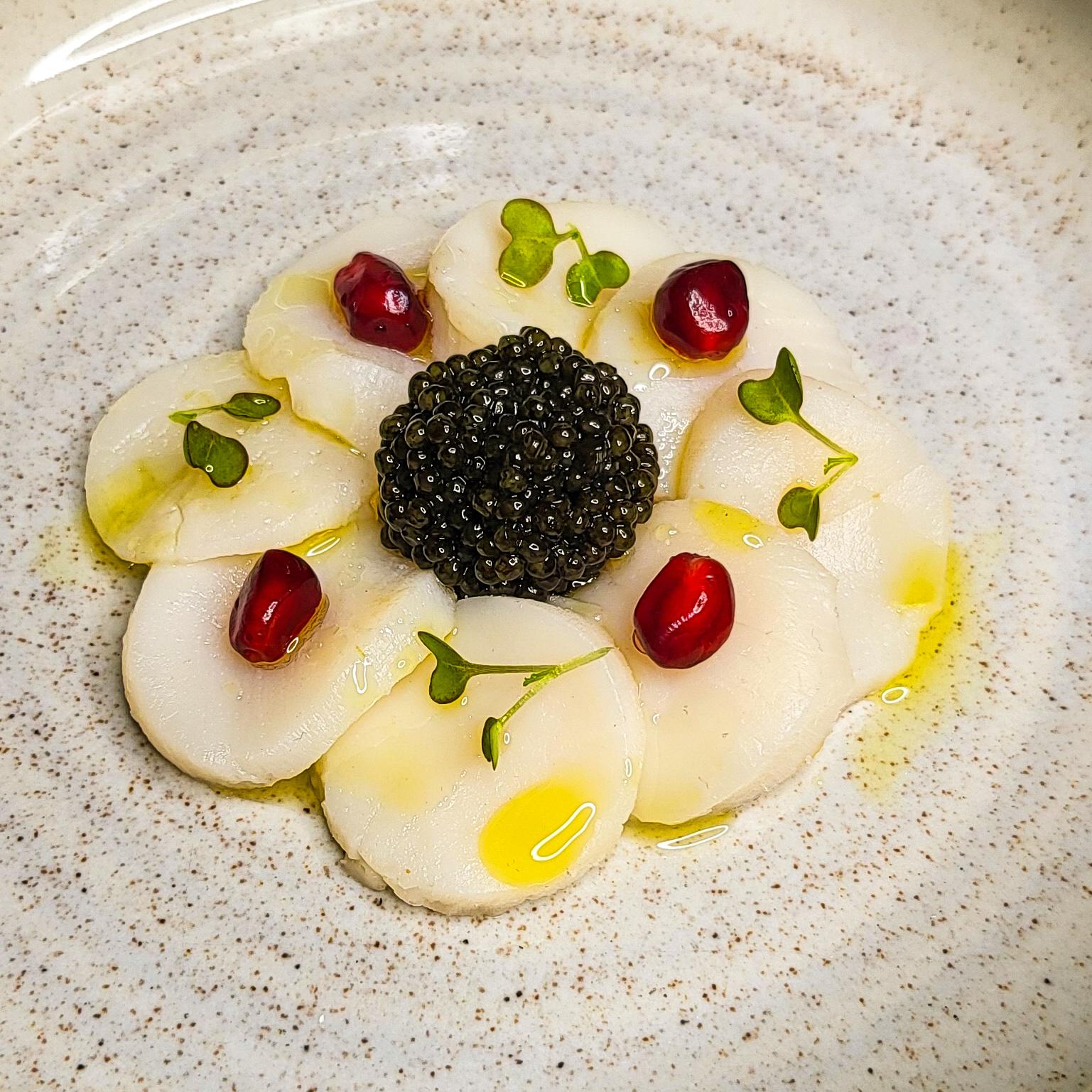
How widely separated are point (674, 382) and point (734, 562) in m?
0.48

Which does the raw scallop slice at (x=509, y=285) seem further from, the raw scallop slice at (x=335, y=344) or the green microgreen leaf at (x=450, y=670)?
the green microgreen leaf at (x=450, y=670)

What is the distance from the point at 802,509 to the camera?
2.43 metres

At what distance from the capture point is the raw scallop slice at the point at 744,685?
2264mm

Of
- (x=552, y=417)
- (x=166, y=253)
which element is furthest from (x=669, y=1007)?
(x=166, y=253)

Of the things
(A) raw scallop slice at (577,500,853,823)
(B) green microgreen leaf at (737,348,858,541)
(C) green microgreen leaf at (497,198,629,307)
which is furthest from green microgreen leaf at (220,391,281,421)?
(B) green microgreen leaf at (737,348,858,541)

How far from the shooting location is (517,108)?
3354 mm

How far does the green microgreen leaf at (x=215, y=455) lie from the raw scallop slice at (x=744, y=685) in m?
0.86

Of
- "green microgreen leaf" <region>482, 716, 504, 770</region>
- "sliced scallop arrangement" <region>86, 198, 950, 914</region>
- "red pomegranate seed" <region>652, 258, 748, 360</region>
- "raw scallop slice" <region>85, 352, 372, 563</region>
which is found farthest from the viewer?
"red pomegranate seed" <region>652, 258, 748, 360</region>

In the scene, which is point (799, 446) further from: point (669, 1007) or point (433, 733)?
point (669, 1007)

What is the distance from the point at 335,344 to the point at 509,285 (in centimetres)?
44

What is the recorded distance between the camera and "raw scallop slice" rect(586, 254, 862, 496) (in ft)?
8.44

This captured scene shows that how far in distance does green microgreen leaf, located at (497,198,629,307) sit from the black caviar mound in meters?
0.37

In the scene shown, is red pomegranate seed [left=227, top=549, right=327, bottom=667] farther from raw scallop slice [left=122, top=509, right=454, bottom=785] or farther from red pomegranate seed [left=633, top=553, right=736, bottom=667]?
red pomegranate seed [left=633, top=553, right=736, bottom=667]

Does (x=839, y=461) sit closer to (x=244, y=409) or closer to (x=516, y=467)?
(x=516, y=467)
